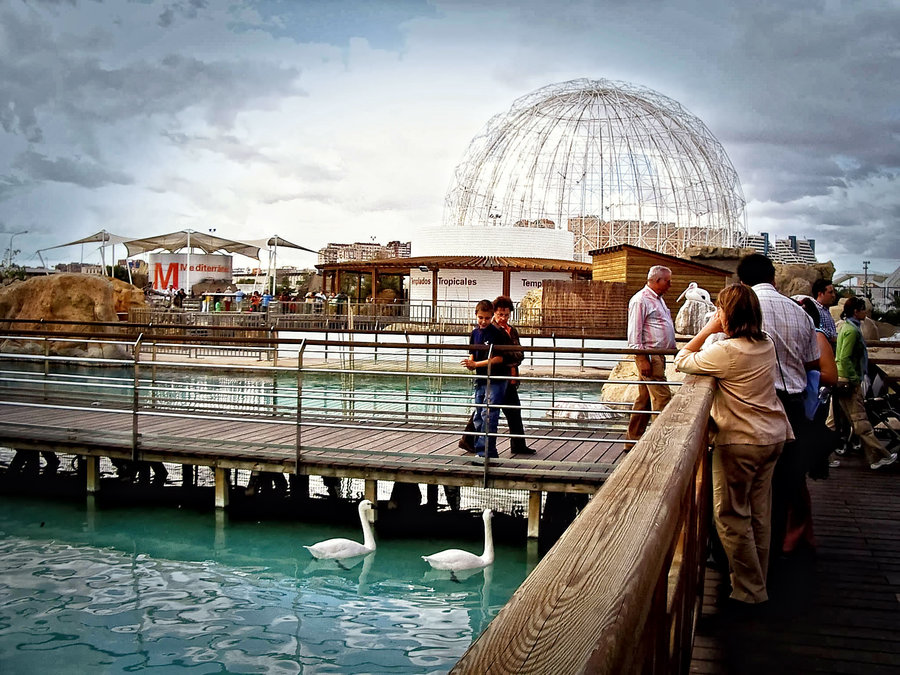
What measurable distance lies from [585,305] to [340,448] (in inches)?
907

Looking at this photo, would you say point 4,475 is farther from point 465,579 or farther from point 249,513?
point 465,579

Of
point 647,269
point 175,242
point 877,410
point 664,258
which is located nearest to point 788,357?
point 877,410

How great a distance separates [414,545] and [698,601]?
6.25 m

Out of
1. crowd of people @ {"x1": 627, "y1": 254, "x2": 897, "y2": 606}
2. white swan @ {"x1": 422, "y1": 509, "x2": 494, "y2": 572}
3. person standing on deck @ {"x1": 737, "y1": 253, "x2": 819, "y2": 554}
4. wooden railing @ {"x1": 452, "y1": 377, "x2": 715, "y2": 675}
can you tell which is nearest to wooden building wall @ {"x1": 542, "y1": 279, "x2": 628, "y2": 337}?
white swan @ {"x1": 422, "y1": 509, "x2": 494, "y2": 572}

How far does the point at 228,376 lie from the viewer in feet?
84.7

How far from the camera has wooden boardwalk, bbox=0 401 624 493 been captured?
910 centimetres

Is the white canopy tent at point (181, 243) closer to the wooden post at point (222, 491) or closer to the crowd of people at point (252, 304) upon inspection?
the crowd of people at point (252, 304)

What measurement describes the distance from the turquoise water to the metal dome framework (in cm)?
4725

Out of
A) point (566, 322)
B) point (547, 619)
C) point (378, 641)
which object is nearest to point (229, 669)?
point (378, 641)

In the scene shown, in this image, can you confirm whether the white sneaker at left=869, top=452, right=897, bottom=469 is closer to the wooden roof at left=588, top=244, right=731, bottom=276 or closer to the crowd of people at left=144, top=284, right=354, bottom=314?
the crowd of people at left=144, top=284, right=354, bottom=314

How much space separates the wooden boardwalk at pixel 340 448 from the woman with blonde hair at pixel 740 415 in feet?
13.5

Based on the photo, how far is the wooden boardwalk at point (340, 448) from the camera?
9.10 meters

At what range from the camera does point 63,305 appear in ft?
98.4

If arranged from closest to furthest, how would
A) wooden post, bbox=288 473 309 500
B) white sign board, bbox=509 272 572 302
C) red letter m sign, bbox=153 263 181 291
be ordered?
wooden post, bbox=288 473 309 500, red letter m sign, bbox=153 263 181 291, white sign board, bbox=509 272 572 302
